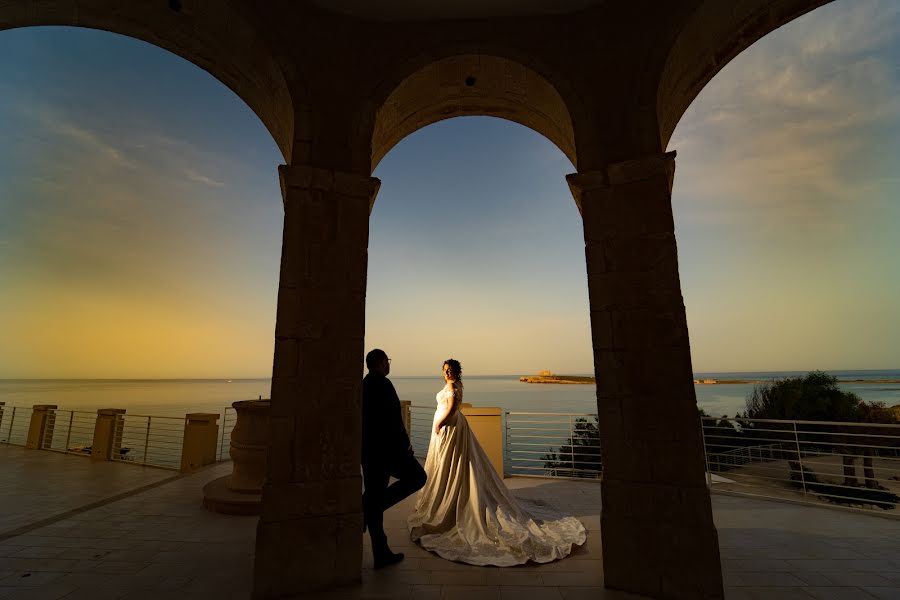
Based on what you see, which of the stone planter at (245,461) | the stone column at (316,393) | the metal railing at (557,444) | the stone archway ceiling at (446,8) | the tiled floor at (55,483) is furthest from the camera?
the metal railing at (557,444)

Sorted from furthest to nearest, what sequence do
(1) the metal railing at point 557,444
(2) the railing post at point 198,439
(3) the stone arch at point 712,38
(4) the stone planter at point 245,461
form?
(2) the railing post at point 198,439, (1) the metal railing at point 557,444, (4) the stone planter at point 245,461, (3) the stone arch at point 712,38

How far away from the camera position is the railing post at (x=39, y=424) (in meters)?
8.59

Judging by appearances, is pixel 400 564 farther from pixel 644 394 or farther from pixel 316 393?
pixel 644 394

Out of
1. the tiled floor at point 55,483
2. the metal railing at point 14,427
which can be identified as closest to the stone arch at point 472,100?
the tiled floor at point 55,483

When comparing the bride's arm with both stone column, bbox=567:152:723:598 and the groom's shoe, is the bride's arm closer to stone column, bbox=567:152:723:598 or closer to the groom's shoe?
the groom's shoe

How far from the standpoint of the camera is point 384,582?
9.19 feet

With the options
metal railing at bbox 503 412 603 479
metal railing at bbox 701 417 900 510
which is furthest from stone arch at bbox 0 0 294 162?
metal railing at bbox 701 417 900 510

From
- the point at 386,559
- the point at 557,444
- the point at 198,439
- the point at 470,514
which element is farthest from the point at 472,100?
the point at 198,439

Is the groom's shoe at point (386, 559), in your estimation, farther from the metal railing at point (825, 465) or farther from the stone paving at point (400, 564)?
the metal railing at point (825, 465)

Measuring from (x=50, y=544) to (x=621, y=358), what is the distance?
5.48 metres

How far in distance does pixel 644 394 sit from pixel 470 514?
2016 millimetres

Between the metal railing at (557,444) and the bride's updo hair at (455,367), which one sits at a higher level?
the bride's updo hair at (455,367)

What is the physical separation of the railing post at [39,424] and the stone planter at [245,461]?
7266mm

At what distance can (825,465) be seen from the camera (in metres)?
6.77
